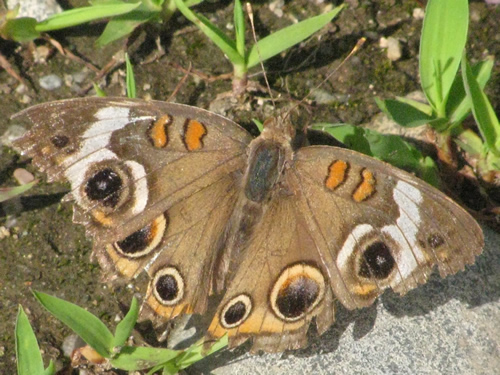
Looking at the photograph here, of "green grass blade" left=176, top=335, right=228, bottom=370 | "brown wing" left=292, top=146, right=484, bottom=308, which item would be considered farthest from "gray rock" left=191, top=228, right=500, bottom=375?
"brown wing" left=292, top=146, right=484, bottom=308

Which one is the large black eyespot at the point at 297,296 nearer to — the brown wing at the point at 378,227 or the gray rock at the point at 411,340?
the brown wing at the point at 378,227

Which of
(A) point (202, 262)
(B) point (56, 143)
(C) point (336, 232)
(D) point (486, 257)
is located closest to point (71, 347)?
(A) point (202, 262)

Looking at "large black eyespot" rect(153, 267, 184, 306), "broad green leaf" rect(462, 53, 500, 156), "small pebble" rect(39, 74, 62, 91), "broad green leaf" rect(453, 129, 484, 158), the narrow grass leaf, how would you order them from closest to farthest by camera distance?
"large black eyespot" rect(153, 267, 184, 306) → "broad green leaf" rect(462, 53, 500, 156) → "broad green leaf" rect(453, 129, 484, 158) → the narrow grass leaf → "small pebble" rect(39, 74, 62, 91)

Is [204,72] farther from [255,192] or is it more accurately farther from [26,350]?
[26,350]

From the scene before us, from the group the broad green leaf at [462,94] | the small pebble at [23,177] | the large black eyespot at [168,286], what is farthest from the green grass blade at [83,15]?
the broad green leaf at [462,94]

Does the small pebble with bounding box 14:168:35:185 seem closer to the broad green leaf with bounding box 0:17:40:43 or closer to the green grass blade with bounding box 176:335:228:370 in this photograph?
the broad green leaf with bounding box 0:17:40:43
